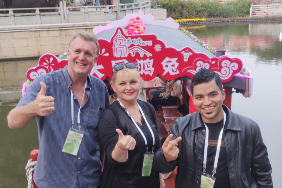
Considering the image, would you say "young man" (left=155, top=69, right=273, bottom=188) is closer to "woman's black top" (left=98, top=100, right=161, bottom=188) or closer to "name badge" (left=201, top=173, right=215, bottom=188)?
"name badge" (left=201, top=173, right=215, bottom=188)

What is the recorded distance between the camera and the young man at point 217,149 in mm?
1647

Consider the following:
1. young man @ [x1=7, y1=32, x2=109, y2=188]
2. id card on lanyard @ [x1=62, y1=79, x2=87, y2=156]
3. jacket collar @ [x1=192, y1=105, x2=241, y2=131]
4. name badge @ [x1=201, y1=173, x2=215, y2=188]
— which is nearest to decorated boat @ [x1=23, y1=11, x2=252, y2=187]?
young man @ [x1=7, y1=32, x2=109, y2=188]

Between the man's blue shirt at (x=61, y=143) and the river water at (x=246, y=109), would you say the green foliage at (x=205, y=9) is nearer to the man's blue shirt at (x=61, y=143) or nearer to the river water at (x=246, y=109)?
the river water at (x=246, y=109)

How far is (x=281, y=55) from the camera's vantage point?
46.8 feet

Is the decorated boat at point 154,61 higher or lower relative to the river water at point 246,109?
higher

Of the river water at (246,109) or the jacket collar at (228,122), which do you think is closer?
the jacket collar at (228,122)

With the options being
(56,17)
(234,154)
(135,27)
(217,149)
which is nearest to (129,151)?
(217,149)

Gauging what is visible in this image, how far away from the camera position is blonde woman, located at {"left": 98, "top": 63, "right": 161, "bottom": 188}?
1.76 metres

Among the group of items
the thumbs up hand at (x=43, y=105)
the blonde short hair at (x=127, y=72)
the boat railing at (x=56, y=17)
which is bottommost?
the thumbs up hand at (x=43, y=105)

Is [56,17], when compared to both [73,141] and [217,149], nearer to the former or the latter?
[73,141]

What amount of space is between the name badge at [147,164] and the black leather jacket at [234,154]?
77 millimetres

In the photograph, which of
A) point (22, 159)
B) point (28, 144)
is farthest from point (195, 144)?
point (28, 144)

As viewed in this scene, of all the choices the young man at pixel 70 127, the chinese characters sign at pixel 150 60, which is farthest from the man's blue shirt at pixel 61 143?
the chinese characters sign at pixel 150 60

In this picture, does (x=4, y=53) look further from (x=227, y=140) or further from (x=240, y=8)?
(x=240, y=8)
